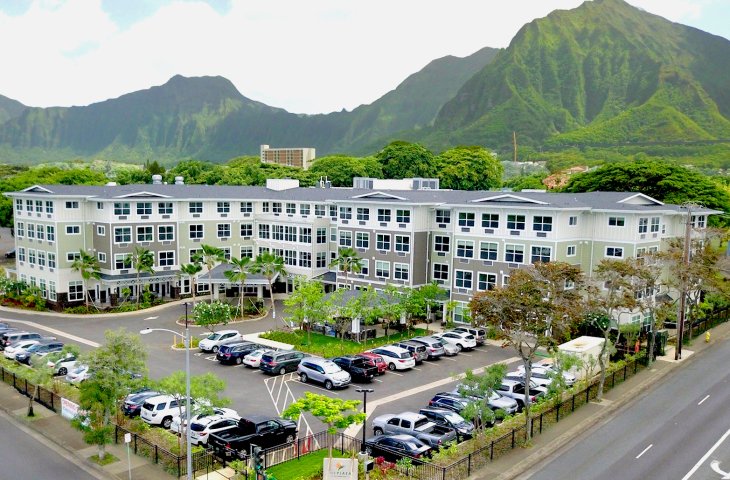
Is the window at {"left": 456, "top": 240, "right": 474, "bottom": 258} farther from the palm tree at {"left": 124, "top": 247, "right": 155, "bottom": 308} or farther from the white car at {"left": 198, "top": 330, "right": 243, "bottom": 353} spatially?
the palm tree at {"left": 124, "top": 247, "right": 155, "bottom": 308}

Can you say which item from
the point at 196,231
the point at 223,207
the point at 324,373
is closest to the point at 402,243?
the point at 324,373

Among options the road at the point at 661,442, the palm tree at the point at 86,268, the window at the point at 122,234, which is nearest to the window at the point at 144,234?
the window at the point at 122,234

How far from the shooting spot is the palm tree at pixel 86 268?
5922 cm

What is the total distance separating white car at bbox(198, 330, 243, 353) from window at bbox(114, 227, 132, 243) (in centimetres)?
2048

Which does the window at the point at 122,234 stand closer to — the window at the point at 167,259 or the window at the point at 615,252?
the window at the point at 167,259

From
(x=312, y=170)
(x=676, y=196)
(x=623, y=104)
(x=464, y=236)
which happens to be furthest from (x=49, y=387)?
(x=623, y=104)

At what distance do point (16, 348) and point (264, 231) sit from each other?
107 ft

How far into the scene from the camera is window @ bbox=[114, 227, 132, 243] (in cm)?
6109

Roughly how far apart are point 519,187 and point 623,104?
99979 millimetres

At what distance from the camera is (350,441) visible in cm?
2862

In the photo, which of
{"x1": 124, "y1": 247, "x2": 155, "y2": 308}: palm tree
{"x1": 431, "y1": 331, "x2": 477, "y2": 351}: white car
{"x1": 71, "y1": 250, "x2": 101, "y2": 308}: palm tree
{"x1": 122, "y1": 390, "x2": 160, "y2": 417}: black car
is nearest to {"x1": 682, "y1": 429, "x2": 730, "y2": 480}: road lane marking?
{"x1": 431, "y1": 331, "x2": 477, "y2": 351}: white car

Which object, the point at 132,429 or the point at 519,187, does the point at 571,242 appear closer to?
the point at 132,429

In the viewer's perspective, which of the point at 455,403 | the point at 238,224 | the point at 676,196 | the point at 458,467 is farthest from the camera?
the point at 676,196

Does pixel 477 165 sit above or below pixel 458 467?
above
